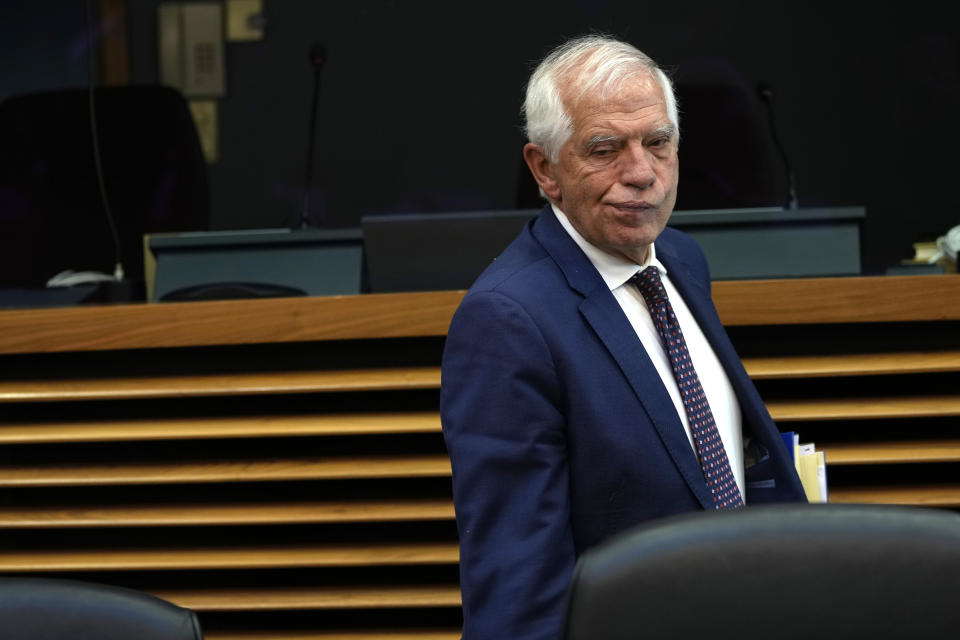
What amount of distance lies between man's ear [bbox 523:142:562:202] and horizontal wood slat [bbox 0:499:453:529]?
82 cm

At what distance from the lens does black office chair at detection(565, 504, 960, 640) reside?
75 centimetres

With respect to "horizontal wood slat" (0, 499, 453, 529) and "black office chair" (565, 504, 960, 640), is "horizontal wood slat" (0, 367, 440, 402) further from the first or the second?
"black office chair" (565, 504, 960, 640)

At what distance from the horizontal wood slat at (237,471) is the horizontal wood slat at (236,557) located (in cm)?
13

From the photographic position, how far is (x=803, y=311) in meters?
1.95

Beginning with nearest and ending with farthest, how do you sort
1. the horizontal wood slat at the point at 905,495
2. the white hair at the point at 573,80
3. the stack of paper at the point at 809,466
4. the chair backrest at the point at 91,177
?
the white hair at the point at 573,80 → the stack of paper at the point at 809,466 → the horizontal wood slat at the point at 905,495 → the chair backrest at the point at 91,177

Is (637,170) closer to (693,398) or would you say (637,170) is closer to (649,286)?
(649,286)

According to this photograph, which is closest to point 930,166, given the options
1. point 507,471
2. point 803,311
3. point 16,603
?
point 803,311

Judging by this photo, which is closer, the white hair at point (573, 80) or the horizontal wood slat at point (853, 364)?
the white hair at point (573, 80)

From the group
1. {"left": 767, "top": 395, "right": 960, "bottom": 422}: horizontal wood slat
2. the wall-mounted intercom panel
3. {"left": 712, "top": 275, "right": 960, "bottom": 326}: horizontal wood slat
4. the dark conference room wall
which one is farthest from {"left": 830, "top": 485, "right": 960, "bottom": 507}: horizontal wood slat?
the wall-mounted intercom panel

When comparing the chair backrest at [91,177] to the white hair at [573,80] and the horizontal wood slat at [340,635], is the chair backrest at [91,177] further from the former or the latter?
the white hair at [573,80]

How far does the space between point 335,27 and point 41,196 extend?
5.19 ft

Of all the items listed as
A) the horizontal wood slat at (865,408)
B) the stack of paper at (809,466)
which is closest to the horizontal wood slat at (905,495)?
the horizontal wood slat at (865,408)

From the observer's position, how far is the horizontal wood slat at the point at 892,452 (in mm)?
1936

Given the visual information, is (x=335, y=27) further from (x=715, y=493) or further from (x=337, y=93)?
(x=715, y=493)
